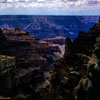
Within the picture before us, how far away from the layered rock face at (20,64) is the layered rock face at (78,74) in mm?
3085

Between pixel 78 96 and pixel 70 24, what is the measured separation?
317ft

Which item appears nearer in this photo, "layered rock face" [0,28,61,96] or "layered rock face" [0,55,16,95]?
"layered rock face" [0,55,16,95]

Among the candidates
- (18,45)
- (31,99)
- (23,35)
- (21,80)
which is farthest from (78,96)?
(23,35)

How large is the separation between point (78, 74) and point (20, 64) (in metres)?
16.0

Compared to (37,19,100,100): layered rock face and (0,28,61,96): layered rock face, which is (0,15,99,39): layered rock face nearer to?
(0,28,61,96): layered rock face

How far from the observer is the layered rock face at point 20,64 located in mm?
14364

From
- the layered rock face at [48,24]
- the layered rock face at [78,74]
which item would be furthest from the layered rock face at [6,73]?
the layered rock face at [48,24]

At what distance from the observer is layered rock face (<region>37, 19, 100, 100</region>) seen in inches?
444

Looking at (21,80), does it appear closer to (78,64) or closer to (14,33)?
(78,64)

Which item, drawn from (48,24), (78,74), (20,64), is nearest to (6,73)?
(78,74)

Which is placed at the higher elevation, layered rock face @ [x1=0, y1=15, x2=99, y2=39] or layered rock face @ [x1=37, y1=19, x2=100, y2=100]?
layered rock face @ [x1=37, y1=19, x2=100, y2=100]

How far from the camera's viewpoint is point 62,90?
1210 centimetres

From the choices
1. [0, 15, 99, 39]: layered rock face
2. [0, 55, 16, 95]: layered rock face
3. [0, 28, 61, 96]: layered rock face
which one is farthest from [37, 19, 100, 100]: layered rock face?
[0, 15, 99, 39]: layered rock face

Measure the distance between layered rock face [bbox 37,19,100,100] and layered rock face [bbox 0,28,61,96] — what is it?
121 inches
